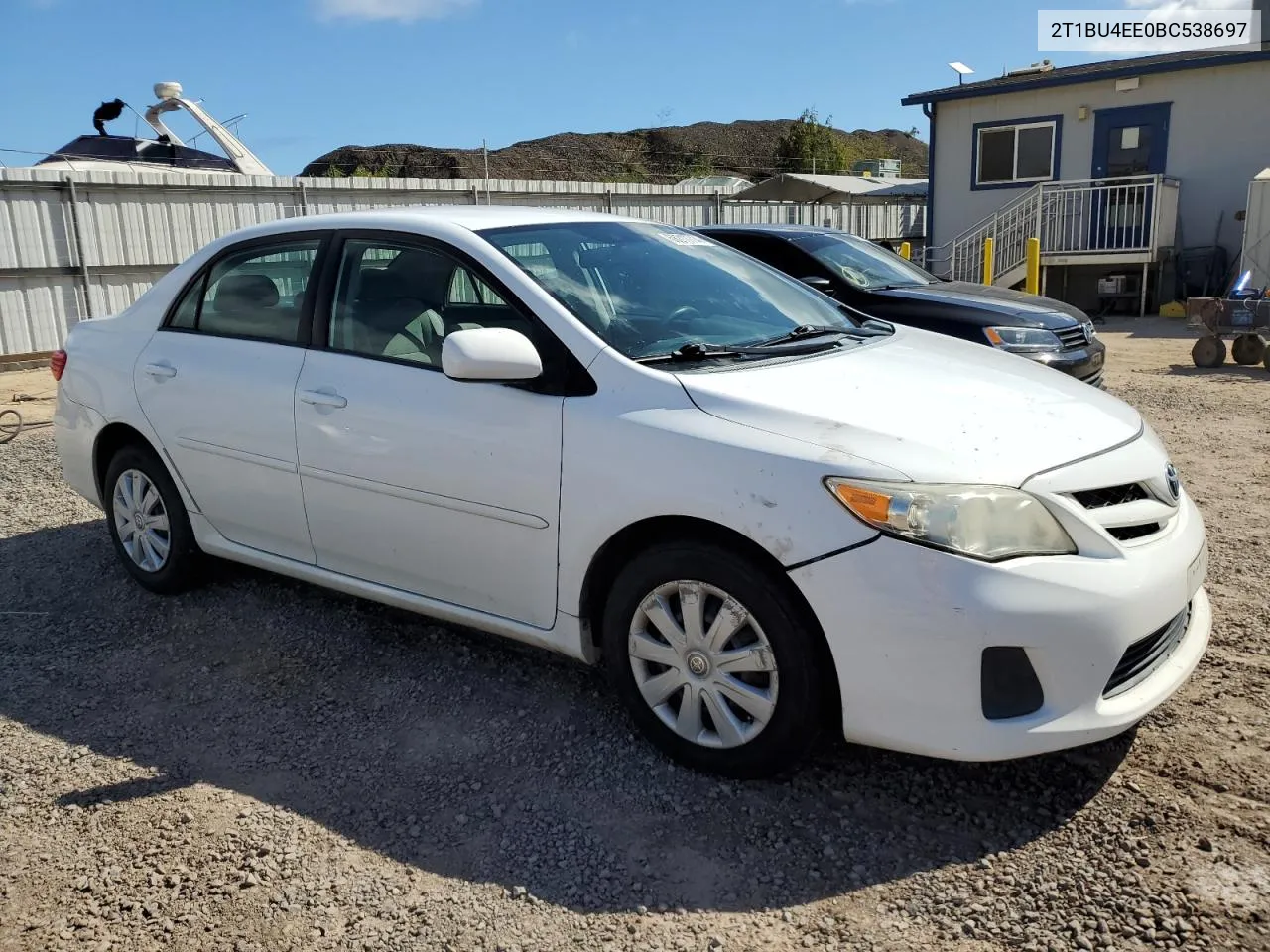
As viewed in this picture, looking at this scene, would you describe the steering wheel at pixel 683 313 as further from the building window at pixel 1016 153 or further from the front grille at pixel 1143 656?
the building window at pixel 1016 153

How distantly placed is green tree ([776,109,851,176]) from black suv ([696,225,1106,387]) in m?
47.7

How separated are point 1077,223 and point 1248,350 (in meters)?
8.10

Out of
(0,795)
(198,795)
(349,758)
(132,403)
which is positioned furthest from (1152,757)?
(132,403)

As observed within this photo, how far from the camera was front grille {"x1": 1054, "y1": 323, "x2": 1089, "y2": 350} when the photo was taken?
7672 millimetres

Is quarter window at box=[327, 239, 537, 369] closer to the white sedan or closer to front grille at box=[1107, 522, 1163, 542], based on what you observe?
the white sedan

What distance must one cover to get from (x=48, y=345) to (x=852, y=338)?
12536 millimetres

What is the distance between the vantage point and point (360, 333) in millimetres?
3791

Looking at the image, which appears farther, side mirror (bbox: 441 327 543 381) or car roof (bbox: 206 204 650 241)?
car roof (bbox: 206 204 650 241)

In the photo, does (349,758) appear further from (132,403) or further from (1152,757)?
(1152,757)

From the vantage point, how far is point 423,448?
344cm

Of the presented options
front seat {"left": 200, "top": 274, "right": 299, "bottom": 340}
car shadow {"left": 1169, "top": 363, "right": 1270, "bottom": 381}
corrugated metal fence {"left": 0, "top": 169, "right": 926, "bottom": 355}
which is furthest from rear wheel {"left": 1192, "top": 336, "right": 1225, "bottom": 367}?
corrugated metal fence {"left": 0, "top": 169, "right": 926, "bottom": 355}

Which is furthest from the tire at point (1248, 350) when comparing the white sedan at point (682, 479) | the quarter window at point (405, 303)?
the quarter window at point (405, 303)

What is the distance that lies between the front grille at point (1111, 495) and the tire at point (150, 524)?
3567mm

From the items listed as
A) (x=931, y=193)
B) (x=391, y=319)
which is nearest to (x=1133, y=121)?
(x=931, y=193)
